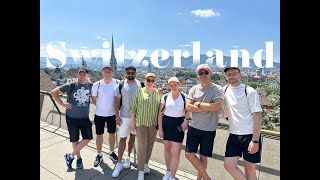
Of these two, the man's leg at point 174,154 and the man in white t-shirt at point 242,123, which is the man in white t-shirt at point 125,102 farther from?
the man in white t-shirt at point 242,123

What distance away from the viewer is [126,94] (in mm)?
3668

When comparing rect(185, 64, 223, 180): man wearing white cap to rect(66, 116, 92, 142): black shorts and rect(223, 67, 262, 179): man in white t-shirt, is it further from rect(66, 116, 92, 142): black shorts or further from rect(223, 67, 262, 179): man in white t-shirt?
rect(66, 116, 92, 142): black shorts

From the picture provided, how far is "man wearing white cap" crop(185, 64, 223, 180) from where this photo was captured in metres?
2.88

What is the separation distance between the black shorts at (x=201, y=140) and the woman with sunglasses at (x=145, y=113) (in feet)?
1.95

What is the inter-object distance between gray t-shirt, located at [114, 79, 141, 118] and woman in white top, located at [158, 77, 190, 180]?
0.57 metres

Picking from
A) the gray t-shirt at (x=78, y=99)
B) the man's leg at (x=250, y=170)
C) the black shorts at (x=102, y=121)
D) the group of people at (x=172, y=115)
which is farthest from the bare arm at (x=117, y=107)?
the man's leg at (x=250, y=170)

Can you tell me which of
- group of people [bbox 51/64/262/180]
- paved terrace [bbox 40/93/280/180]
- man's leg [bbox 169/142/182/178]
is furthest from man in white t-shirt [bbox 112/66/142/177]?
man's leg [bbox 169/142/182/178]

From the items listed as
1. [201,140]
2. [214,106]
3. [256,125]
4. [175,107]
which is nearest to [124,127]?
[175,107]

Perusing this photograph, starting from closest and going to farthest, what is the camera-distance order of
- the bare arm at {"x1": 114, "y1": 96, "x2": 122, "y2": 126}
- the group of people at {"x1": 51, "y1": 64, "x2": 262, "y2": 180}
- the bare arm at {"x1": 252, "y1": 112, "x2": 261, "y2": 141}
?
1. the bare arm at {"x1": 252, "y1": 112, "x2": 261, "y2": 141}
2. the group of people at {"x1": 51, "y1": 64, "x2": 262, "y2": 180}
3. the bare arm at {"x1": 114, "y1": 96, "x2": 122, "y2": 126}

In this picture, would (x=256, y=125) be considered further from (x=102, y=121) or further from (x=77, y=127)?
(x=77, y=127)

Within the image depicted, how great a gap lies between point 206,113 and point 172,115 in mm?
469
